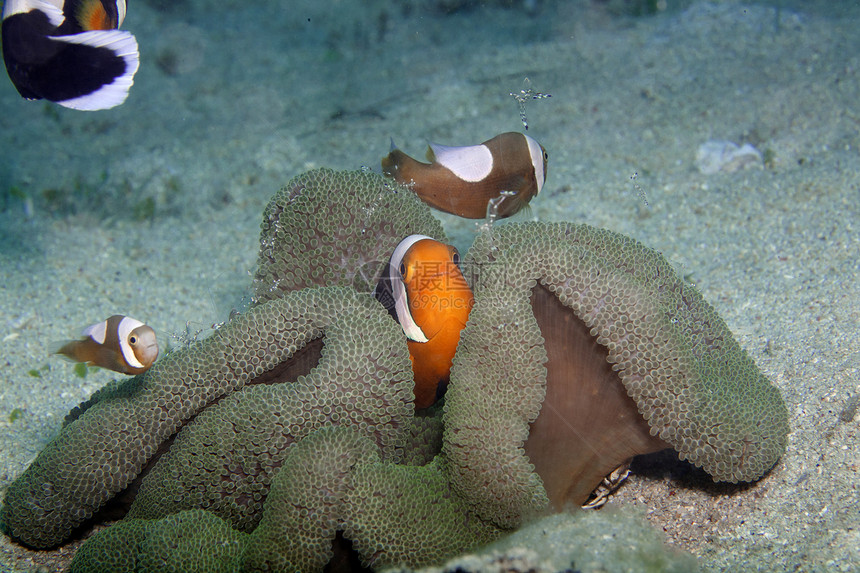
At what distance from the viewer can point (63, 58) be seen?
1.87 meters

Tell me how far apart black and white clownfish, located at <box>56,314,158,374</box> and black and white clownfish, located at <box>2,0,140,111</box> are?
2.51 feet

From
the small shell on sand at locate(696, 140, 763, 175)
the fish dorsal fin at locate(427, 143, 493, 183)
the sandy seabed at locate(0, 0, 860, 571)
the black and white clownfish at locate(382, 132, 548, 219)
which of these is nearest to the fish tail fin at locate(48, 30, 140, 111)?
the sandy seabed at locate(0, 0, 860, 571)

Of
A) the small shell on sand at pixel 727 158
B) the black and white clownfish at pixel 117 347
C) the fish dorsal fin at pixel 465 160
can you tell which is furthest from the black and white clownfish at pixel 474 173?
the small shell on sand at pixel 727 158

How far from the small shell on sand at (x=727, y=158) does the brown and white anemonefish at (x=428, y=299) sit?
3747 millimetres

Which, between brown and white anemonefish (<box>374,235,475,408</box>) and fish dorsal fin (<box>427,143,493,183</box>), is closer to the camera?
brown and white anemonefish (<box>374,235,475,408</box>)

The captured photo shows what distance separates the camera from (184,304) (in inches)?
162

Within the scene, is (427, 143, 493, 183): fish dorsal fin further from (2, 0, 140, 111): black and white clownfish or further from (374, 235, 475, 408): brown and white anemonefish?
(2, 0, 140, 111): black and white clownfish

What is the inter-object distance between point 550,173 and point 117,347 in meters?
3.87

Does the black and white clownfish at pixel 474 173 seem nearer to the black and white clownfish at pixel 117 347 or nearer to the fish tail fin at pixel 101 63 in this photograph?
the fish tail fin at pixel 101 63

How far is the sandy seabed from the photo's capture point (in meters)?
2.29

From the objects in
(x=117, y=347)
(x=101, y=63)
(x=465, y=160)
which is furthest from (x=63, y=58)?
(x=465, y=160)

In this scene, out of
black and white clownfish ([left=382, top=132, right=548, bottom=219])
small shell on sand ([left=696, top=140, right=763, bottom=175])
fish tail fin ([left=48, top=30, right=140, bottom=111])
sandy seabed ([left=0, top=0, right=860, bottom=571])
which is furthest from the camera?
small shell on sand ([left=696, top=140, right=763, bottom=175])

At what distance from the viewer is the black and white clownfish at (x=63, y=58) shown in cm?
186

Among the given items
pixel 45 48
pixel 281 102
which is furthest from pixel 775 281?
pixel 281 102
